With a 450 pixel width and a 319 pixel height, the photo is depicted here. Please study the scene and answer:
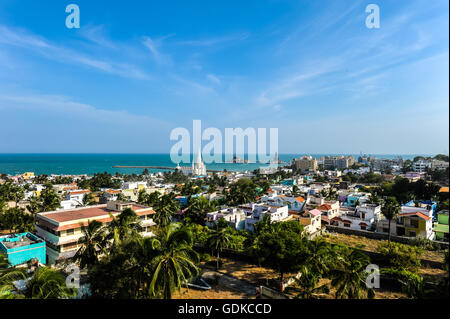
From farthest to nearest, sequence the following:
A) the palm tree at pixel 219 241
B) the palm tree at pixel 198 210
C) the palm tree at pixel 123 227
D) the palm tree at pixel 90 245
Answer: the palm tree at pixel 198 210 < the palm tree at pixel 219 241 < the palm tree at pixel 123 227 < the palm tree at pixel 90 245

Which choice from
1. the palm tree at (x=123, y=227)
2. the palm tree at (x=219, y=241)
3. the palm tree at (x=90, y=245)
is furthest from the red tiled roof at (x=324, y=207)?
the palm tree at (x=90, y=245)

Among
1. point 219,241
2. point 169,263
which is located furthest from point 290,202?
point 169,263

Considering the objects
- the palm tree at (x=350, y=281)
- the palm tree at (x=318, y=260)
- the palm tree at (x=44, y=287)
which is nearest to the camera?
the palm tree at (x=44, y=287)

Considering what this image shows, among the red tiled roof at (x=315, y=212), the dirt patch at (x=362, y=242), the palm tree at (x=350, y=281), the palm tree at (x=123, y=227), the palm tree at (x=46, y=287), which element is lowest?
the dirt patch at (x=362, y=242)

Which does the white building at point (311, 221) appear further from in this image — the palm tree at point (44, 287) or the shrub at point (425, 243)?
the palm tree at point (44, 287)
